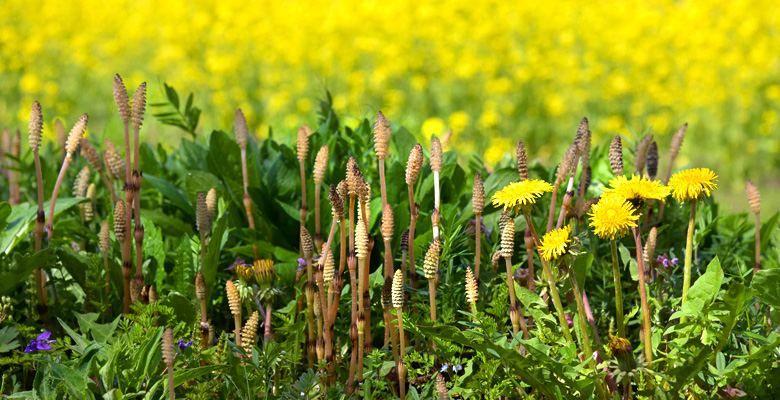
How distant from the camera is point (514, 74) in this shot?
333 inches

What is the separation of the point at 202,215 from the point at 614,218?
3.59 feet

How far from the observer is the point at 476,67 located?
27.0ft

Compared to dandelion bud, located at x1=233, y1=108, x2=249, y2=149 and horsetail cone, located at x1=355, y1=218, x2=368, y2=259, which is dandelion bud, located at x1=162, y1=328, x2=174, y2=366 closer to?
horsetail cone, located at x1=355, y1=218, x2=368, y2=259

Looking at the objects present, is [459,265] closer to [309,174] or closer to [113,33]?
[309,174]

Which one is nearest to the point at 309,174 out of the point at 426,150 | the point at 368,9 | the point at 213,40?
the point at 426,150

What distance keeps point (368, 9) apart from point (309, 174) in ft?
23.4

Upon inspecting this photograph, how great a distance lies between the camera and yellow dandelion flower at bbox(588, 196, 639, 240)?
4.37 ft

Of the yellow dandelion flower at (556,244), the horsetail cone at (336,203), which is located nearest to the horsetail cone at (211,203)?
the horsetail cone at (336,203)

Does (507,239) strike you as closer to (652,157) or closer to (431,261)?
(431,261)

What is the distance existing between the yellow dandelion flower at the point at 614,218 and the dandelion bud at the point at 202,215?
103 cm

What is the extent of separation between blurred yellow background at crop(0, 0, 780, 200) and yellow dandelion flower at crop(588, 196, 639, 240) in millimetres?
5796

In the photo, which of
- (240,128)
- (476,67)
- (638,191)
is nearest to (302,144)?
(240,128)

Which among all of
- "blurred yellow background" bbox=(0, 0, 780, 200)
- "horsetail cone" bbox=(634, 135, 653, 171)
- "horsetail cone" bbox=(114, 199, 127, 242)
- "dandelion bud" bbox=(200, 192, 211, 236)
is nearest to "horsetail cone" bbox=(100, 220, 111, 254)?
"horsetail cone" bbox=(114, 199, 127, 242)

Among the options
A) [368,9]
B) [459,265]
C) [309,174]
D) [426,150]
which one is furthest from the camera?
[368,9]
